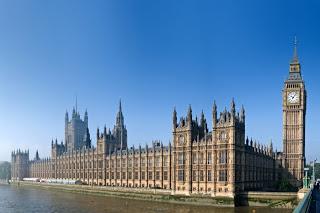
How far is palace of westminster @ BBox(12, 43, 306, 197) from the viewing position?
316 feet

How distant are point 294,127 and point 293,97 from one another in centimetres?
1093

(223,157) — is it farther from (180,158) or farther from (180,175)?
(180,175)

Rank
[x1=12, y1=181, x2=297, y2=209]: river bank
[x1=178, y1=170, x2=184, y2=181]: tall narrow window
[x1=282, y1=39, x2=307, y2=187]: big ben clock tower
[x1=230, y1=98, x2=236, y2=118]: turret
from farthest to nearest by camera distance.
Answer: [x1=282, y1=39, x2=307, y2=187]: big ben clock tower < [x1=178, y1=170, x2=184, y2=181]: tall narrow window < [x1=230, y1=98, x2=236, y2=118]: turret < [x1=12, y1=181, x2=297, y2=209]: river bank

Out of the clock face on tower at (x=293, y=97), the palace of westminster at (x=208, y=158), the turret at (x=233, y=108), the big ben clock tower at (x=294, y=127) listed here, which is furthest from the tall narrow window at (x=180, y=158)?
the clock face on tower at (x=293, y=97)

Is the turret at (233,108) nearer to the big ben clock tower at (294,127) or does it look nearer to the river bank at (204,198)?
the river bank at (204,198)

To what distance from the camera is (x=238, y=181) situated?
95.8 m

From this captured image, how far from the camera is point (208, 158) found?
9975 centimetres

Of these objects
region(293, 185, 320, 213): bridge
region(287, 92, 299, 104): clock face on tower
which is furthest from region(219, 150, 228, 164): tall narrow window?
region(287, 92, 299, 104): clock face on tower

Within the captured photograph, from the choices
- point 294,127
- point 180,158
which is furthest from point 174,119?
point 294,127

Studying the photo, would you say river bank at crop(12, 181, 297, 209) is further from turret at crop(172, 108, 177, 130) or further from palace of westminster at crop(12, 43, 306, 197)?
turret at crop(172, 108, 177, 130)

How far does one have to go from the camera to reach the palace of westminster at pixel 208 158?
96188 millimetres

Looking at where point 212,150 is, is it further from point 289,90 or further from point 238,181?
point 289,90

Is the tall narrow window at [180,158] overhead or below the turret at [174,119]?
below

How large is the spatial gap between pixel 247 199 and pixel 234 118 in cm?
2059
